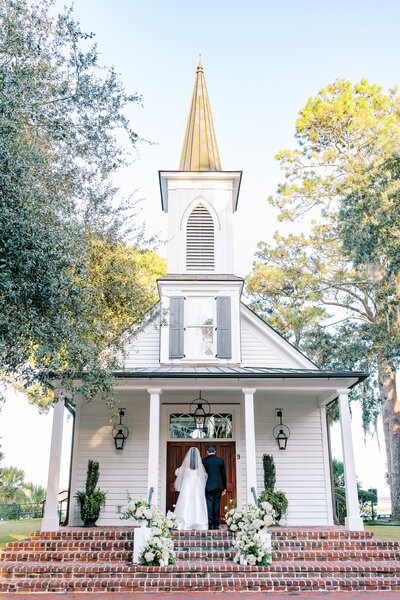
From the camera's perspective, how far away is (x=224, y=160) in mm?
15617

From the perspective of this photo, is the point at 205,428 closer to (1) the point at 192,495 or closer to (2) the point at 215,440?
(2) the point at 215,440

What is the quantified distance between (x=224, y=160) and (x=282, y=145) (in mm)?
6004

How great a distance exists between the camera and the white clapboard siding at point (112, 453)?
11922 mm

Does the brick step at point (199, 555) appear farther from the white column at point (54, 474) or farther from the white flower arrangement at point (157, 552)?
the white column at point (54, 474)

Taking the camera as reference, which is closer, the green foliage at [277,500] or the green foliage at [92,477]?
the green foliage at [277,500]

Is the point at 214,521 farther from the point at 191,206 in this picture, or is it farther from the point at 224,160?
the point at 224,160

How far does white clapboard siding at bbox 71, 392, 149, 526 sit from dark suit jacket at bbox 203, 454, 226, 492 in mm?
2077

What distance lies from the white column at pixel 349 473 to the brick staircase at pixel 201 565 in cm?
43

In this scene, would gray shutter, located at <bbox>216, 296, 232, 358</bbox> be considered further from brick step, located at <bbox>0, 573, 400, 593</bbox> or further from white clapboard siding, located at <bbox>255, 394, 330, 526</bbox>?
brick step, located at <bbox>0, 573, 400, 593</bbox>

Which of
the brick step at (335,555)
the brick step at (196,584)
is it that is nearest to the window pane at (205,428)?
the brick step at (335,555)

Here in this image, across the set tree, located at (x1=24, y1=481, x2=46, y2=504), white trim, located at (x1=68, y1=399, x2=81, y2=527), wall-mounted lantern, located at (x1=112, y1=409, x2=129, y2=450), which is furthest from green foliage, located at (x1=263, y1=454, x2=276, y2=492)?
tree, located at (x1=24, y1=481, x2=46, y2=504)

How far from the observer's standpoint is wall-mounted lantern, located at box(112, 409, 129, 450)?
1224cm

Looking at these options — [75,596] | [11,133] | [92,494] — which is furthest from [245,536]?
[11,133]

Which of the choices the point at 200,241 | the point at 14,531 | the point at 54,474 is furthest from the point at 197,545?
the point at 200,241
